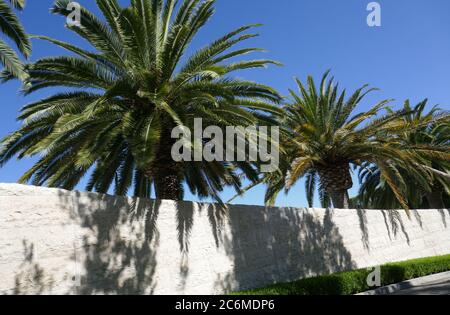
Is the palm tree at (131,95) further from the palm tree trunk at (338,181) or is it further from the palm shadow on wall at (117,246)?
the palm tree trunk at (338,181)

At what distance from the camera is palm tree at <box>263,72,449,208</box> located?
46.1 feet

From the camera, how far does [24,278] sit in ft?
20.5

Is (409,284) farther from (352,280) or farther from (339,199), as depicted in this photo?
(339,199)

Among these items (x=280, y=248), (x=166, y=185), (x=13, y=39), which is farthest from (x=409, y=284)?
(x=13, y=39)

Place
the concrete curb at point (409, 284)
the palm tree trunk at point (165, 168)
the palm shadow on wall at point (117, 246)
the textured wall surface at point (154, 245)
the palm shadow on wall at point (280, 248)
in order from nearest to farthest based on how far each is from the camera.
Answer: the textured wall surface at point (154, 245), the palm shadow on wall at point (117, 246), the palm tree trunk at point (165, 168), the palm shadow on wall at point (280, 248), the concrete curb at point (409, 284)

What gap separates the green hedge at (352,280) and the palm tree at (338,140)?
91.6 inches

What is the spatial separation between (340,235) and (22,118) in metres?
10.7

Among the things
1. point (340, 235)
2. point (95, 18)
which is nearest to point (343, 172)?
point (340, 235)

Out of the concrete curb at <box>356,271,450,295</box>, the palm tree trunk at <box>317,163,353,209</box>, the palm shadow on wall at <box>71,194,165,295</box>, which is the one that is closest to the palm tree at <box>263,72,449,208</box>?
the palm tree trunk at <box>317,163,353,209</box>

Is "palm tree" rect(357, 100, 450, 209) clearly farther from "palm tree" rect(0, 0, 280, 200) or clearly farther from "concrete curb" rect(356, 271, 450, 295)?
"palm tree" rect(0, 0, 280, 200)

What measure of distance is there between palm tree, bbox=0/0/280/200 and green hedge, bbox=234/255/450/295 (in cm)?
367

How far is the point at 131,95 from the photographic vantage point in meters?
8.81

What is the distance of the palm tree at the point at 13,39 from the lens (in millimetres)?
7211

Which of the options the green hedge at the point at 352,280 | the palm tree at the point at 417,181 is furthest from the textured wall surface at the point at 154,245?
the palm tree at the point at 417,181
